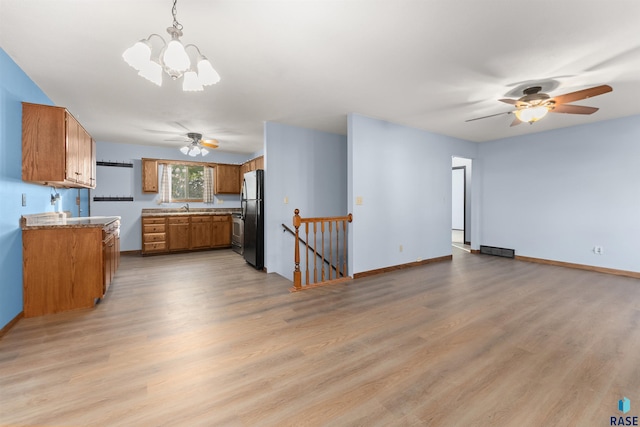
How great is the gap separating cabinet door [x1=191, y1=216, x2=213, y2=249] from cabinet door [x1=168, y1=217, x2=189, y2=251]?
13 cm

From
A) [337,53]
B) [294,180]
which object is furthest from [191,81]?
[294,180]

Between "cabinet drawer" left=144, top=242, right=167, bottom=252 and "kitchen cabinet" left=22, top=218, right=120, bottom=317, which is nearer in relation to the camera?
"kitchen cabinet" left=22, top=218, right=120, bottom=317

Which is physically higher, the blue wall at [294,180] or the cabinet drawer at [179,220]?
the blue wall at [294,180]

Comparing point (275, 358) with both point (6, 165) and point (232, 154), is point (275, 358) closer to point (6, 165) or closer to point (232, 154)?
point (6, 165)

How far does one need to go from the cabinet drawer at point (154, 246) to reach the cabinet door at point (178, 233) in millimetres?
140

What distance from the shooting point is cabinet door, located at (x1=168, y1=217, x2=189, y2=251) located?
6.27 m

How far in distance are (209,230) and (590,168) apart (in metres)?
7.78

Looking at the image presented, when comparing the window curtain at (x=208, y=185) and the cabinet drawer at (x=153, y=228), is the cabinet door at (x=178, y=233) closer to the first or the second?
the cabinet drawer at (x=153, y=228)

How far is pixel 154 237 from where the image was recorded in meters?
6.09

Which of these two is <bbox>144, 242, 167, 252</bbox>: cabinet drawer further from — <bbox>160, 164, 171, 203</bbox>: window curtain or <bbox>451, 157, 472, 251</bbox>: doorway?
<bbox>451, 157, 472, 251</bbox>: doorway

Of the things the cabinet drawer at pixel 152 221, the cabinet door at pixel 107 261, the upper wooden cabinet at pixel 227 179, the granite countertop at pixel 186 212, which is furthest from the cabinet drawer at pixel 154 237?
the cabinet door at pixel 107 261

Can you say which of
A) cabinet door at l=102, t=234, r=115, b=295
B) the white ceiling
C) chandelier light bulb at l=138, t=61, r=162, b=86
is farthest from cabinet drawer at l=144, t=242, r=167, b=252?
chandelier light bulb at l=138, t=61, r=162, b=86

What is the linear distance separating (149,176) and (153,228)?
4.25 feet

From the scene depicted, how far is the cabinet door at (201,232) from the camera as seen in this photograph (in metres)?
6.51
